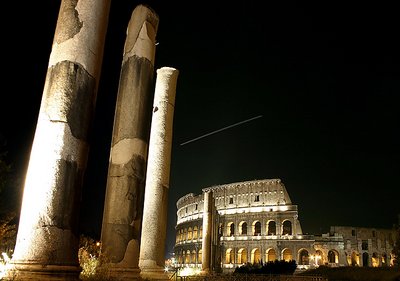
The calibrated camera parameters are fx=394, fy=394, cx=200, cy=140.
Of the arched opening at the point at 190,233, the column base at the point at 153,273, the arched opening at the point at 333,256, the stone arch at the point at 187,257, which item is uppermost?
the arched opening at the point at 190,233

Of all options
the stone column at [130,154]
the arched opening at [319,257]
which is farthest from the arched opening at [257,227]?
the stone column at [130,154]

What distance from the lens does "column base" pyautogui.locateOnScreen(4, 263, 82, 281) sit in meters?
5.21

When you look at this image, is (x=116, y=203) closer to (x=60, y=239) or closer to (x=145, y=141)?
(x=145, y=141)

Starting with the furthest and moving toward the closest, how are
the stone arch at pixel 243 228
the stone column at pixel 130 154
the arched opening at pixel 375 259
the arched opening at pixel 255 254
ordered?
the stone arch at pixel 243 228 → the arched opening at pixel 255 254 → the arched opening at pixel 375 259 → the stone column at pixel 130 154

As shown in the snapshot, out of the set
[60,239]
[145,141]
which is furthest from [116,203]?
[60,239]

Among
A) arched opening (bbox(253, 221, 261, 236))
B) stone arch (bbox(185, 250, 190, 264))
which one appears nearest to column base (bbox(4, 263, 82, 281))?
arched opening (bbox(253, 221, 261, 236))

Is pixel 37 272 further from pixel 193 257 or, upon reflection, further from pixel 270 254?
pixel 193 257

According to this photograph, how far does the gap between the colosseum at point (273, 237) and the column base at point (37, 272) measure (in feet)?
179

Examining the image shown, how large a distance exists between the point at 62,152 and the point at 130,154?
2754 millimetres

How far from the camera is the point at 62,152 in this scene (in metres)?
5.96

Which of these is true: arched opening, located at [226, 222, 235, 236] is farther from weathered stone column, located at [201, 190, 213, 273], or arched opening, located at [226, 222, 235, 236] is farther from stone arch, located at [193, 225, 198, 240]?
weathered stone column, located at [201, 190, 213, 273]

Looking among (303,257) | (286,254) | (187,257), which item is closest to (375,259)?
(303,257)

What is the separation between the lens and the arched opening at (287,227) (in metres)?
65.9

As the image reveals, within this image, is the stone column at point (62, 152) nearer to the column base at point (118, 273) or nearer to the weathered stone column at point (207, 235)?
the column base at point (118, 273)
